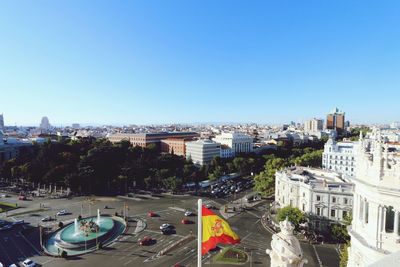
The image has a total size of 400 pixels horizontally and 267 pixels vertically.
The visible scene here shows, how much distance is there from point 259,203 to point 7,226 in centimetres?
4841

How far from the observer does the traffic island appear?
39688 millimetres

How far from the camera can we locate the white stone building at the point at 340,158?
90.8m

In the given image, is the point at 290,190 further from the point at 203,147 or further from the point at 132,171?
the point at 203,147

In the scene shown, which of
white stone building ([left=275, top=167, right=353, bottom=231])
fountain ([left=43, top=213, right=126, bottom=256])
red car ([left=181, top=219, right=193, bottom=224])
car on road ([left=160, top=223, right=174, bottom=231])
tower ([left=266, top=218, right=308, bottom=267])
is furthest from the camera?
red car ([left=181, top=219, right=193, bottom=224])

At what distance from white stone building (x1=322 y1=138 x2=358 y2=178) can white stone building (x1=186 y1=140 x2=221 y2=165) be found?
39666 mm

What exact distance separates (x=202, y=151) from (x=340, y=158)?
46.1 meters

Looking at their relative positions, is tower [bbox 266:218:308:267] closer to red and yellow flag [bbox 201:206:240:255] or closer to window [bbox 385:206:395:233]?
red and yellow flag [bbox 201:206:240:255]

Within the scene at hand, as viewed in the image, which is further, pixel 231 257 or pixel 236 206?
pixel 236 206

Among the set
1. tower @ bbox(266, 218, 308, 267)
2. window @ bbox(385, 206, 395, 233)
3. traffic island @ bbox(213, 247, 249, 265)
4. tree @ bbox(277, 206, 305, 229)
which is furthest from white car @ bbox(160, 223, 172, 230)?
tower @ bbox(266, 218, 308, 267)

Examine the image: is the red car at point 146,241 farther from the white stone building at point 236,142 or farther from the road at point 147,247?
the white stone building at point 236,142

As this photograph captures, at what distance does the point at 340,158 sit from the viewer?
92.8 m

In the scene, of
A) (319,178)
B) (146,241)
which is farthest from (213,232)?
(319,178)

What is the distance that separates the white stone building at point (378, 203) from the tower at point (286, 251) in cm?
700

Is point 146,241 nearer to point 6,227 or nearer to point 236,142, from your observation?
point 6,227
